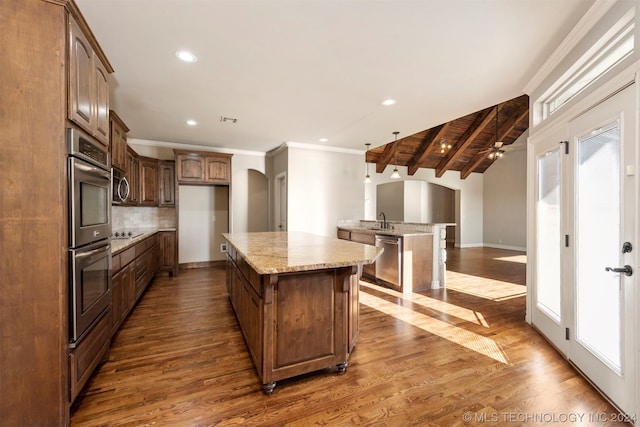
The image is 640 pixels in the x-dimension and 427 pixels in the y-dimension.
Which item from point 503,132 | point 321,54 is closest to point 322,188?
point 321,54

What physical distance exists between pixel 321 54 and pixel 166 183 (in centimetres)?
427

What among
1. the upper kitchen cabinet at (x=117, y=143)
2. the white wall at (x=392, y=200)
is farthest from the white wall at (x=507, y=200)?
the upper kitchen cabinet at (x=117, y=143)

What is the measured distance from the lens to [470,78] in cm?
279

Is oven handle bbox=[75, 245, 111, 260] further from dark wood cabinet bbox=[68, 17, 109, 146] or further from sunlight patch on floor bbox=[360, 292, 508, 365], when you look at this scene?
sunlight patch on floor bbox=[360, 292, 508, 365]

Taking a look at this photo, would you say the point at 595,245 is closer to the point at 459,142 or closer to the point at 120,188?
the point at 120,188

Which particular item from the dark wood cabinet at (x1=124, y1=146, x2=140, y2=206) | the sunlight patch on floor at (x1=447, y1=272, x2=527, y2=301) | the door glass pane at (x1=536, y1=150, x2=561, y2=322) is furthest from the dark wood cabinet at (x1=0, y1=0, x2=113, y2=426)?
the sunlight patch on floor at (x1=447, y1=272, x2=527, y2=301)

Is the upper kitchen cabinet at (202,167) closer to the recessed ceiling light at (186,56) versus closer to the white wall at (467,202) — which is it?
the recessed ceiling light at (186,56)

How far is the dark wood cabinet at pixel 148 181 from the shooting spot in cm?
500

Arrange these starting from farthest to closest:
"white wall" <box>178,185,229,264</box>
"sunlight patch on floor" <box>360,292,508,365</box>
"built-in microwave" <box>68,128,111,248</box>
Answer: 1. "white wall" <box>178,185,229,264</box>
2. "sunlight patch on floor" <box>360,292,508,365</box>
3. "built-in microwave" <box>68,128,111,248</box>

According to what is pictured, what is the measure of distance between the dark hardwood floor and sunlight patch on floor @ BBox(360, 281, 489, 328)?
4 centimetres

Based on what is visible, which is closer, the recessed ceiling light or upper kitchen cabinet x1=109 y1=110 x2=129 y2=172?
the recessed ceiling light

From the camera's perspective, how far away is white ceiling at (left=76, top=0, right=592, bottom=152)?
1852 millimetres

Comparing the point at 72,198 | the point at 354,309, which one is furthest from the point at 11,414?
the point at 354,309

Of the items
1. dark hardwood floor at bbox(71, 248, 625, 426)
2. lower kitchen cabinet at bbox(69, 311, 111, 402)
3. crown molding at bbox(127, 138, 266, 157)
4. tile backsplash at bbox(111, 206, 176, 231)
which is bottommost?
dark hardwood floor at bbox(71, 248, 625, 426)
